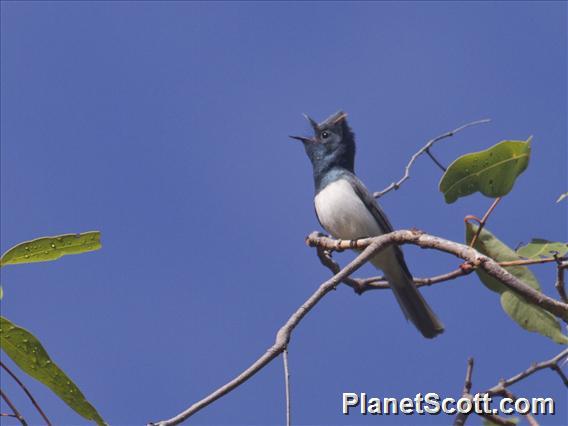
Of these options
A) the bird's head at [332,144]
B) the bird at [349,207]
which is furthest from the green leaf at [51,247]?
the bird's head at [332,144]

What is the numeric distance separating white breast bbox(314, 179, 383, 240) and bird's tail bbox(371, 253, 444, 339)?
0.41 metres

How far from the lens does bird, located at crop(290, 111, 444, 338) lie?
6.78 meters

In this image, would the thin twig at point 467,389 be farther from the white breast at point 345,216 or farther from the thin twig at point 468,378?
the white breast at point 345,216

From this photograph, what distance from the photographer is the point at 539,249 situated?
380cm

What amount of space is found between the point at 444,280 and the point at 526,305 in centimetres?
41

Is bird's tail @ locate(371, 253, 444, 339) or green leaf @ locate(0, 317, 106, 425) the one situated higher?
bird's tail @ locate(371, 253, 444, 339)

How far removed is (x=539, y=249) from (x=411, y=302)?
3056mm

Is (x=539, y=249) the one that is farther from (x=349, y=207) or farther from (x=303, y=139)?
(x=303, y=139)

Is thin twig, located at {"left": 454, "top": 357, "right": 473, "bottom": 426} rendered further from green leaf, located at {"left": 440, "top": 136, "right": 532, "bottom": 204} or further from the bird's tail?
the bird's tail

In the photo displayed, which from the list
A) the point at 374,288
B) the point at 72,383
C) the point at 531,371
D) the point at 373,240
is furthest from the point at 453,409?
the point at 72,383

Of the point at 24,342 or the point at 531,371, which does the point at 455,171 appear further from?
the point at 24,342

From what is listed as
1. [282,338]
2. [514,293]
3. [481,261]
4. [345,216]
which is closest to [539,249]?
[514,293]

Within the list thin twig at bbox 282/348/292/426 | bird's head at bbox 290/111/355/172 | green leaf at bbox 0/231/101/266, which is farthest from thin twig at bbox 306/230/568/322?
bird's head at bbox 290/111/355/172

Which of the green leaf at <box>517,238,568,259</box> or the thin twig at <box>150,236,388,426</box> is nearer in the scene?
the thin twig at <box>150,236,388,426</box>
